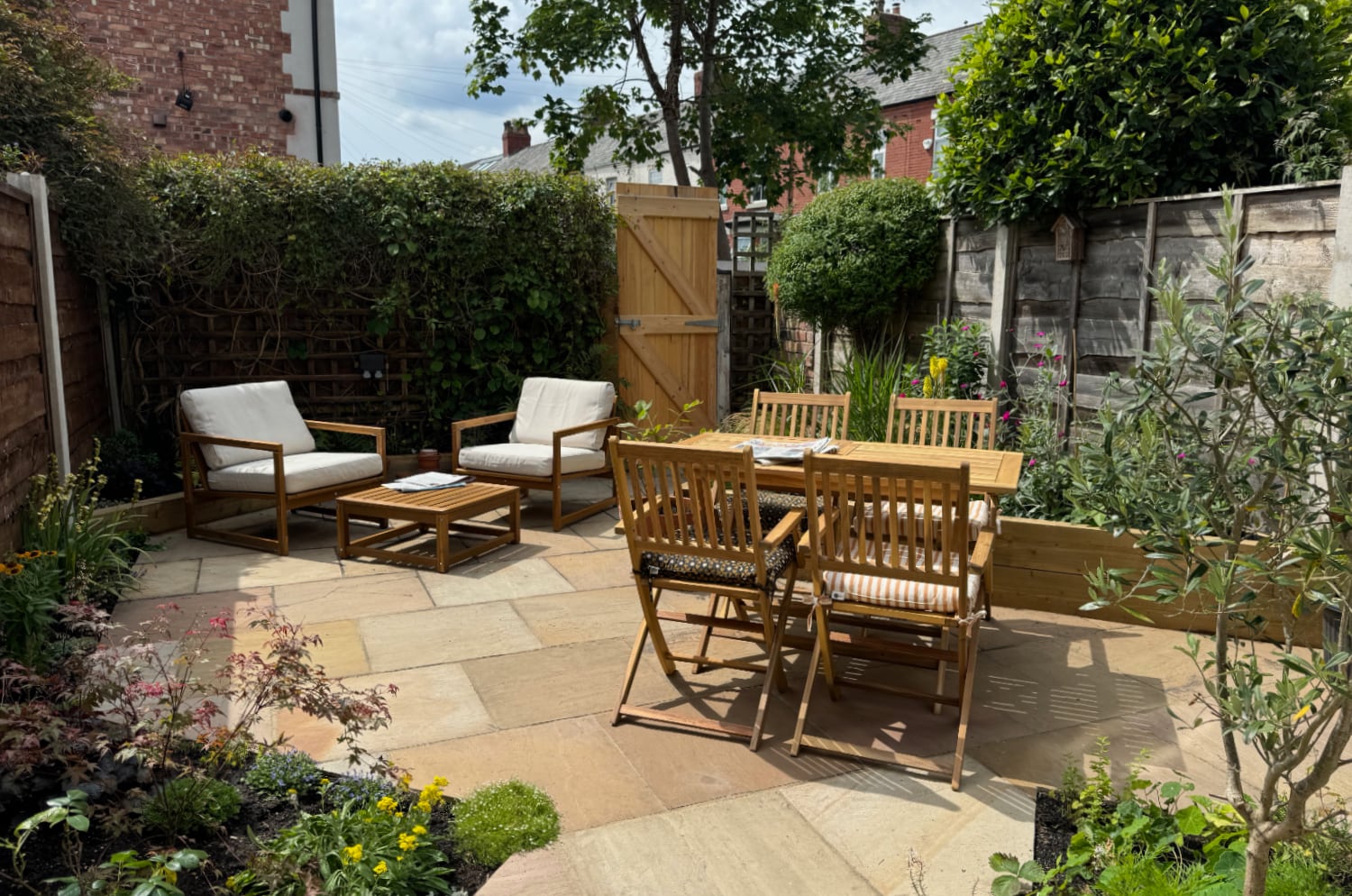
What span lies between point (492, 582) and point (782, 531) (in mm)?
2028

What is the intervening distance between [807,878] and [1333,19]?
15.4ft

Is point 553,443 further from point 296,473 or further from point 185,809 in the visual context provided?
point 185,809

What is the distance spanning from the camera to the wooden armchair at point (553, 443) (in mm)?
5734

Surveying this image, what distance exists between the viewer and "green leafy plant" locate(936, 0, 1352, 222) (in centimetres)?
438

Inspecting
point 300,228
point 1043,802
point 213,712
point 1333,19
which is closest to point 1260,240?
point 1333,19

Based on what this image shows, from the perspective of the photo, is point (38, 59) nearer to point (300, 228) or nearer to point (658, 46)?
point (300, 228)

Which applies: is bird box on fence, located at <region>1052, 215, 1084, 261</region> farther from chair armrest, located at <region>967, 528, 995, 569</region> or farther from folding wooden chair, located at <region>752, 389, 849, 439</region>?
chair armrest, located at <region>967, 528, 995, 569</region>

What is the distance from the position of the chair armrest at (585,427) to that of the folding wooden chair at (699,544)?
2452mm

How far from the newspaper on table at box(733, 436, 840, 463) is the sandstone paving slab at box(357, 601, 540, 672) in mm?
1184

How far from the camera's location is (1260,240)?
4105mm

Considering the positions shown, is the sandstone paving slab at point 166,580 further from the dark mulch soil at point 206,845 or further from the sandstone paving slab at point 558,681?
the dark mulch soil at point 206,845

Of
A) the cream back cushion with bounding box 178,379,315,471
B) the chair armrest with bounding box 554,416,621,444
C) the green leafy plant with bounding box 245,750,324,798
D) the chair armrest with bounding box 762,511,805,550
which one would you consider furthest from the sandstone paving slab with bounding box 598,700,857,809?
the cream back cushion with bounding box 178,379,315,471

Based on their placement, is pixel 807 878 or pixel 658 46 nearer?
pixel 807 878

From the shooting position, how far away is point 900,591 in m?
2.97
